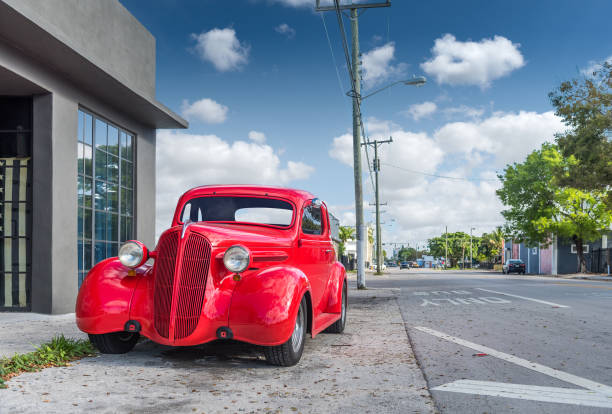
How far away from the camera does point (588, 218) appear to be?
43.0 metres

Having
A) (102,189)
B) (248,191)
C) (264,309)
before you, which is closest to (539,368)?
(264,309)

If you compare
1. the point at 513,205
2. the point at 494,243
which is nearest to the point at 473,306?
the point at 513,205

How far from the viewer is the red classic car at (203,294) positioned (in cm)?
526

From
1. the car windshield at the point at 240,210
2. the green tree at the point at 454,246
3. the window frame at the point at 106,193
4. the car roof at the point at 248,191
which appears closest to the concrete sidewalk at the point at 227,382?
the car windshield at the point at 240,210

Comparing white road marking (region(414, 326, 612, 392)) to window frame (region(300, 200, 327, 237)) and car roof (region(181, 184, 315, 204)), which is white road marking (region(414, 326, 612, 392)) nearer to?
window frame (region(300, 200, 327, 237))

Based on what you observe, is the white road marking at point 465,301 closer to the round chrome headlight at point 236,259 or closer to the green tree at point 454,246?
the round chrome headlight at point 236,259

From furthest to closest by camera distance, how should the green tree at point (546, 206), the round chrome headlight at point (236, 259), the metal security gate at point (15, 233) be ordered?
the green tree at point (546, 206), the metal security gate at point (15, 233), the round chrome headlight at point (236, 259)

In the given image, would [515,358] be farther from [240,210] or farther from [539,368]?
[240,210]

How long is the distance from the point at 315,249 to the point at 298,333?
5.45ft

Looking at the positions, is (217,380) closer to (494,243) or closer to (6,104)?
(6,104)

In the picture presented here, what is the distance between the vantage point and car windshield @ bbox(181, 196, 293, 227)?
708cm

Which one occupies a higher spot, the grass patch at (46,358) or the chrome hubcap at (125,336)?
the chrome hubcap at (125,336)

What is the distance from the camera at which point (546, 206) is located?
46.6 meters

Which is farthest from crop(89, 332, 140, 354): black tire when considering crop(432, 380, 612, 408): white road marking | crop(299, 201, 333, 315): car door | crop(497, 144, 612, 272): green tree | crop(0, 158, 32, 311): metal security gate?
crop(497, 144, 612, 272): green tree
